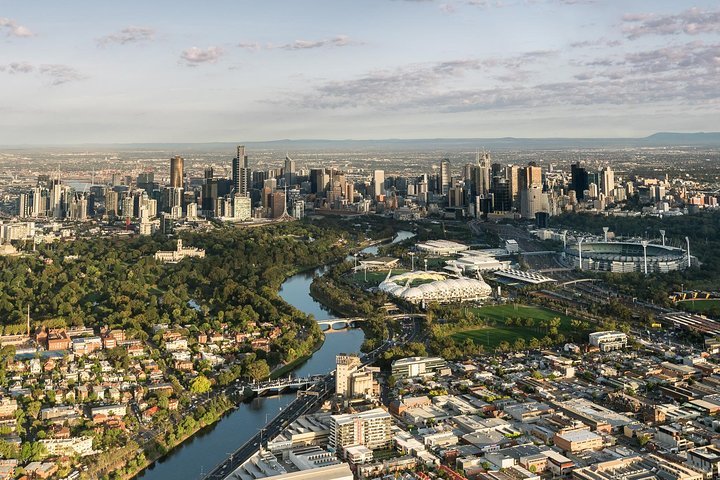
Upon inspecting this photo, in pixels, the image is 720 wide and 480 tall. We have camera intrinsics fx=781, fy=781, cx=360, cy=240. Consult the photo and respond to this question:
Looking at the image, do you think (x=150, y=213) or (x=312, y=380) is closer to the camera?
(x=312, y=380)

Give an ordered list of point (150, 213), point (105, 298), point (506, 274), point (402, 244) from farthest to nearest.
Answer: point (150, 213) → point (402, 244) → point (506, 274) → point (105, 298)

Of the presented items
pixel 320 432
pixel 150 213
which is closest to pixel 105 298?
pixel 320 432

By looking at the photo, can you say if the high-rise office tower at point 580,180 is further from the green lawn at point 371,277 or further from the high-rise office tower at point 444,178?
the green lawn at point 371,277

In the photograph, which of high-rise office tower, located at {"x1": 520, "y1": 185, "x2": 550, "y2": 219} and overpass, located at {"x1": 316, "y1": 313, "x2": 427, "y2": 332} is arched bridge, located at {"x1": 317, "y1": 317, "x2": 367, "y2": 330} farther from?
high-rise office tower, located at {"x1": 520, "y1": 185, "x2": 550, "y2": 219}

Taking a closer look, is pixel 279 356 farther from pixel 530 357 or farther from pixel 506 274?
pixel 506 274

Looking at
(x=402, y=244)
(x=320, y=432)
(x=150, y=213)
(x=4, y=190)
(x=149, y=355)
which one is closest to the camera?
(x=320, y=432)
